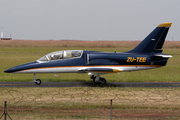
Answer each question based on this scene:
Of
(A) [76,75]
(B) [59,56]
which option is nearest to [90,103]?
(B) [59,56]

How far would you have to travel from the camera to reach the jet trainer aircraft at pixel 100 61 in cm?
2145

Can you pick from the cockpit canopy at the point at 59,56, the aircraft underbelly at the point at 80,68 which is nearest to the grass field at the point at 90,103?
the aircraft underbelly at the point at 80,68

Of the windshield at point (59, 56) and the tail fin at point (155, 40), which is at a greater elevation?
the tail fin at point (155, 40)

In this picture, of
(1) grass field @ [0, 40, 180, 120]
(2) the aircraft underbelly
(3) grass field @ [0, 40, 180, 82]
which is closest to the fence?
(1) grass field @ [0, 40, 180, 120]

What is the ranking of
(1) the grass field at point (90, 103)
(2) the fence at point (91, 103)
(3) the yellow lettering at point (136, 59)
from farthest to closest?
(3) the yellow lettering at point (136, 59) → (2) the fence at point (91, 103) → (1) the grass field at point (90, 103)

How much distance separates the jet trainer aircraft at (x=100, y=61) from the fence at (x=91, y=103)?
87.8 inches

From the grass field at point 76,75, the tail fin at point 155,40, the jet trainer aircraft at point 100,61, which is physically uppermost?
the tail fin at point 155,40

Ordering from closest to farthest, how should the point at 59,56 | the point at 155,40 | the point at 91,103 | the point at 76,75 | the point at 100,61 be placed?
the point at 91,103, the point at 59,56, the point at 100,61, the point at 155,40, the point at 76,75

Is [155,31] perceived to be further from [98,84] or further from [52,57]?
[52,57]

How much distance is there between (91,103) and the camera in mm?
15125

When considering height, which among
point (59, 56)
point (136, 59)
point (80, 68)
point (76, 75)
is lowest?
point (76, 75)

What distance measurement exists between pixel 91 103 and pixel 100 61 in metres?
7.48

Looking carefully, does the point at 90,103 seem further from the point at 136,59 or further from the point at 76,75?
the point at 76,75

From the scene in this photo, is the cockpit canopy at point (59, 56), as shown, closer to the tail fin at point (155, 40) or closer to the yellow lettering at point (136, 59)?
the yellow lettering at point (136, 59)
